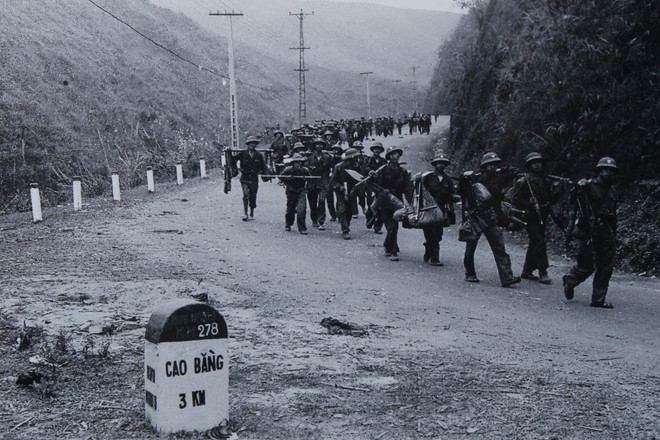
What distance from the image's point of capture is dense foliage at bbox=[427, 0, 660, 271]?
1449cm

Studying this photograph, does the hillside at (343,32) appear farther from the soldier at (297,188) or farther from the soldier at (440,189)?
the soldier at (440,189)

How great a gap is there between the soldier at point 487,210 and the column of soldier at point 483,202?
15 mm

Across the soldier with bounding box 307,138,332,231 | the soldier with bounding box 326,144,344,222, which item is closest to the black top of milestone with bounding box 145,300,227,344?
the soldier with bounding box 307,138,332,231

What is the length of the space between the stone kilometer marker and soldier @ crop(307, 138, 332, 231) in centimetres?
1123

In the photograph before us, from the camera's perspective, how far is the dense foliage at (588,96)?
14.5 m

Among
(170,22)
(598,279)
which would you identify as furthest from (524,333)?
(170,22)

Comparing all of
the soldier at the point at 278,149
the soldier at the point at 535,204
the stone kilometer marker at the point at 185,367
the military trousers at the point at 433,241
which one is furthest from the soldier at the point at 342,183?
the stone kilometer marker at the point at 185,367

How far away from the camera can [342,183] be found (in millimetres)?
15688

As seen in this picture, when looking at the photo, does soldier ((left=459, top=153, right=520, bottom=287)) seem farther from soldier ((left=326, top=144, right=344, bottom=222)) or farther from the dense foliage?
soldier ((left=326, top=144, right=344, bottom=222))

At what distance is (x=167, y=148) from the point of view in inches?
1547

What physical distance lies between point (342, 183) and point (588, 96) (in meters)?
6.03

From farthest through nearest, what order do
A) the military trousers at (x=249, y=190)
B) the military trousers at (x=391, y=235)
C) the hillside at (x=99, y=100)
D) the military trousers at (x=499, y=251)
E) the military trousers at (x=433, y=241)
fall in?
the hillside at (x=99, y=100), the military trousers at (x=249, y=190), the military trousers at (x=391, y=235), the military trousers at (x=433, y=241), the military trousers at (x=499, y=251)

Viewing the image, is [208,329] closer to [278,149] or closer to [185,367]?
[185,367]

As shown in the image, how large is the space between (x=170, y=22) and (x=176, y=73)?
70.0 feet
